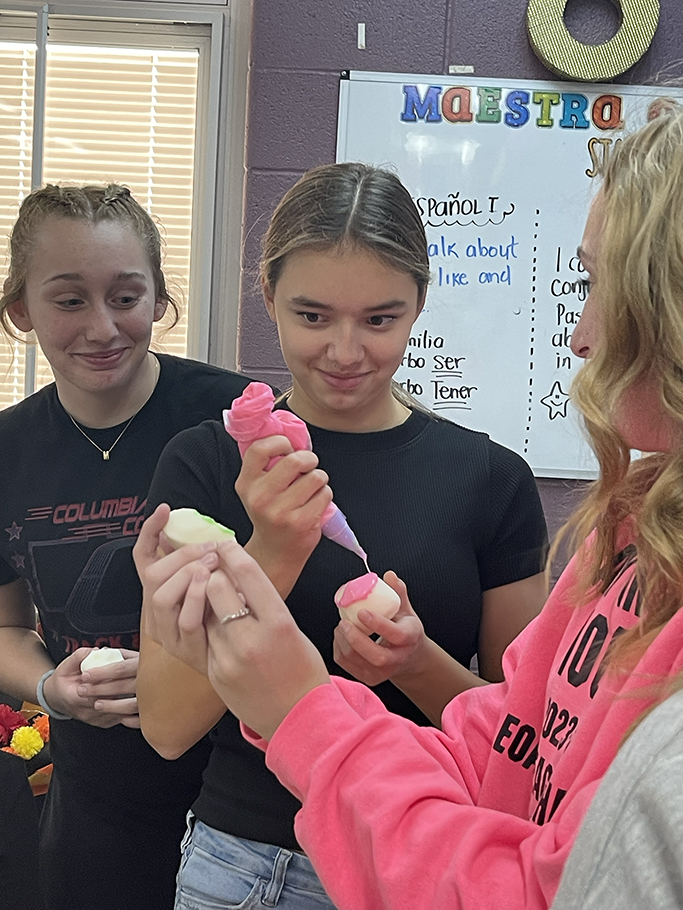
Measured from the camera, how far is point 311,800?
27.2 inches

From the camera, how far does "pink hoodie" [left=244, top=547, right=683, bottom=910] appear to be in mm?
618

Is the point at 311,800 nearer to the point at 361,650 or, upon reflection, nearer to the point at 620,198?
the point at 361,650

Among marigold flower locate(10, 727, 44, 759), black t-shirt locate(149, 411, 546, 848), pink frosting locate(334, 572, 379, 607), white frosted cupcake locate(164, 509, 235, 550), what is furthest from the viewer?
marigold flower locate(10, 727, 44, 759)

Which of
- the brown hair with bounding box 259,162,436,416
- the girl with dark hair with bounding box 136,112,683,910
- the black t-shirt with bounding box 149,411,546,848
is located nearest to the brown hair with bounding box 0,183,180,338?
the brown hair with bounding box 259,162,436,416

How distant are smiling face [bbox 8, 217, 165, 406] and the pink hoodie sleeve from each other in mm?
882

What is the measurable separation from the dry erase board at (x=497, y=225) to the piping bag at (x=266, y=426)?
1.38 metres

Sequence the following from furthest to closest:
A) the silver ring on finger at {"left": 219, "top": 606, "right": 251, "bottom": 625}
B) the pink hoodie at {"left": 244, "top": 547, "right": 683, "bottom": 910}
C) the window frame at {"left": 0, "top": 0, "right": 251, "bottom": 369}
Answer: the window frame at {"left": 0, "top": 0, "right": 251, "bottom": 369} → the silver ring on finger at {"left": 219, "top": 606, "right": 251, "bottom": 625} → the pink hoodie at {"left": 244, "top": 547, "right": 683, "bottom": 910}

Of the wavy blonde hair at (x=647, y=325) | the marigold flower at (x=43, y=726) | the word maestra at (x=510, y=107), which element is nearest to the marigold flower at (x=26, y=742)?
the marigold flower at (x=43, y=726)

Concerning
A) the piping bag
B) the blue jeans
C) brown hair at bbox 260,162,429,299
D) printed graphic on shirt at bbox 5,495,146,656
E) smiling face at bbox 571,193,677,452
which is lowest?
the blue jeans

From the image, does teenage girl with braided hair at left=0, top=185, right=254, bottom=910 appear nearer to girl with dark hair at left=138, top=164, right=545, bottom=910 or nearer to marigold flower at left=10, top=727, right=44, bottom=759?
marigold flower at left=10, top=727, right=44, bottom=759

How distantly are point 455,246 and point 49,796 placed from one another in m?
1.52

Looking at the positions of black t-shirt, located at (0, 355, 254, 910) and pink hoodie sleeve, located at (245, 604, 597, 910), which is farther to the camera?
black t-shirt, located at (0, 355, 254, 910)

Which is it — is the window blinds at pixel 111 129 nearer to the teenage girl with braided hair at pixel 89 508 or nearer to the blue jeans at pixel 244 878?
the teenage girl with braided hair at pixel 89 508

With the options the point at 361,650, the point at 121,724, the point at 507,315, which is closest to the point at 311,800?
the point at 361,650
